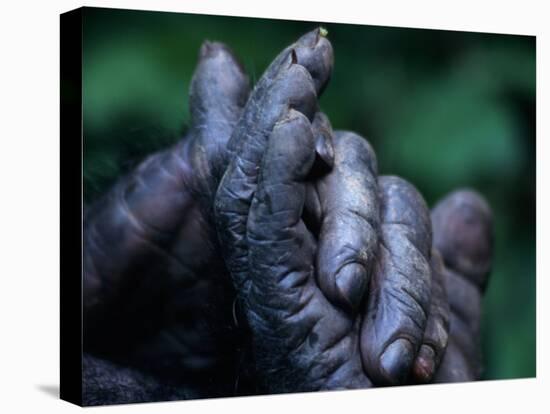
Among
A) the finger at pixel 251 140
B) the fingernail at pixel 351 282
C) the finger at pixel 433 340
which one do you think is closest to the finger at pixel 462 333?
the finger at pixel 433 340

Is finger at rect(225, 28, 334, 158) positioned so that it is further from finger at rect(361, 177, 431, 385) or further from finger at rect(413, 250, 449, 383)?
finger at rect(413, 250, 449, 383)

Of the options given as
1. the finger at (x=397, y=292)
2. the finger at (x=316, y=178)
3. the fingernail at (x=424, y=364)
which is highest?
the finger at (x=316, y=178)

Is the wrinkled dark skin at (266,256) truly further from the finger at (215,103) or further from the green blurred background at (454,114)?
the green blurred background at (454,114)

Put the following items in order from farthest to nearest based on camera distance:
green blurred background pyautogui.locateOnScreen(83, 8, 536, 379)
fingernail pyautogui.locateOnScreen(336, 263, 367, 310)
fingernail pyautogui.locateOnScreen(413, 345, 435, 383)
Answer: green blurred background pyautogui.locateOnScreen(83, 8, 536, 379) → fingernail pyautogui.locateOnScreen(413, 345, 435, 383) → fingernail pyautogui.locateOnScreen(336, 263, 367, 310)

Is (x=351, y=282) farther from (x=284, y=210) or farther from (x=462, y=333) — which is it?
Result: (x=462, y=333)

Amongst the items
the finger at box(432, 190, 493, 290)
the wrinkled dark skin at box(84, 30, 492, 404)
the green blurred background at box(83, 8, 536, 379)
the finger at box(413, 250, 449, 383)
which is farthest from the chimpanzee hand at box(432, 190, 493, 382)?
the finger at box(413, 250, 449, 383)

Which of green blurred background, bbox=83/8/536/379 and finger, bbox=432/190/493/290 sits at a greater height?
green blurred background, bbox=83/8/536/379

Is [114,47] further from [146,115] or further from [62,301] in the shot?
[62,301]

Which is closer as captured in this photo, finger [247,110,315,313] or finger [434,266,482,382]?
finger [247,110,315,313]

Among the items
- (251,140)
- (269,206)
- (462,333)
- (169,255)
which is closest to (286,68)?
(251,140)

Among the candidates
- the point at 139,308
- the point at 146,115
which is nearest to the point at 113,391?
the point at 139,308
